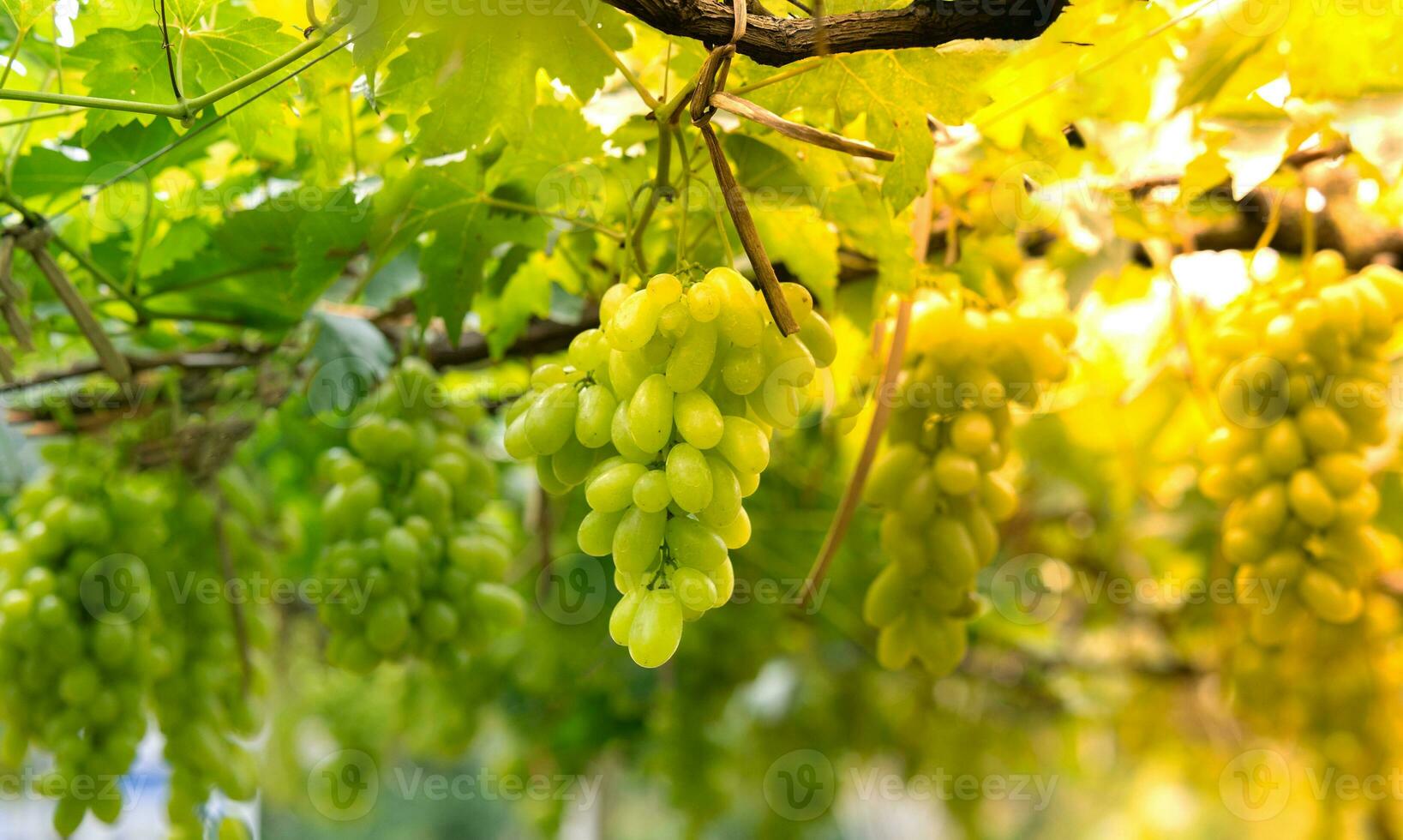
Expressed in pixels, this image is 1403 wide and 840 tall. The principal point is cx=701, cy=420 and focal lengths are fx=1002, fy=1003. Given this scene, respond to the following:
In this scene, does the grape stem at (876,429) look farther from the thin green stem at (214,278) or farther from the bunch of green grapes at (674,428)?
the thin green stem at (214,278)

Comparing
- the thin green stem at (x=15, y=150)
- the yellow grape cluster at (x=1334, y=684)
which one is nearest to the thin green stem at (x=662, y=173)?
the thin green stem at (x=15, y=150)

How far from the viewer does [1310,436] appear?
2.50 ft

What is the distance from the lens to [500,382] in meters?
1.34

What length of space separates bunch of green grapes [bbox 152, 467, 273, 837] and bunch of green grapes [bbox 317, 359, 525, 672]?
0.71 ft

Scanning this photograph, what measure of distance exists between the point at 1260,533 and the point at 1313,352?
0.14 metres

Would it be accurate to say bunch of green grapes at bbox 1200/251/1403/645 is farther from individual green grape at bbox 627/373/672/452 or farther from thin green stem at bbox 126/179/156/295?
thin green stem at bbox 126/179/156/295

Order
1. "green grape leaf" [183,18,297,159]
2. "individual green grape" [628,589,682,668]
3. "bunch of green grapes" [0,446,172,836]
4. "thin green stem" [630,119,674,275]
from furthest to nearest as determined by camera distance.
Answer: "bunch of green grapes" [0,446,172,836]
"green grape leaf" [183,18,297,159]
"thin green stem" [630,119,674,275]
"individual green grape" [628,589,682,668]

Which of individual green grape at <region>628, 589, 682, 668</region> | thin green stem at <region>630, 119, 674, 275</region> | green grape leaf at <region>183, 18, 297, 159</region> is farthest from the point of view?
green grape leaf at <region>183, 18, 297, 159</region>

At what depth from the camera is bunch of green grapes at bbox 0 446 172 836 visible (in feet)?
2.79

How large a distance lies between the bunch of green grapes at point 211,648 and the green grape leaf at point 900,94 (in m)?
0.77

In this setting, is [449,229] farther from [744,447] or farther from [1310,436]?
[1310,436]

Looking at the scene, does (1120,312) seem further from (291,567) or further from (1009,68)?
(291,567)

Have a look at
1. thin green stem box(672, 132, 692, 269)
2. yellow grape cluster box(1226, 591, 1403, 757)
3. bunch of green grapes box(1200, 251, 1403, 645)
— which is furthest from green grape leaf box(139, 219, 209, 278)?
yellow grape cluster box(1226, 591, 1403, 757)

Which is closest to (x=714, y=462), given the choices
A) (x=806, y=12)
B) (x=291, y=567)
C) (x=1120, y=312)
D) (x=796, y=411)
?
(x=796, y=411)
